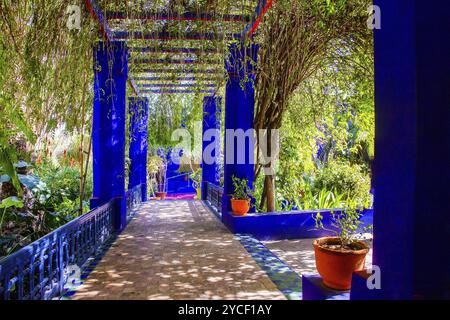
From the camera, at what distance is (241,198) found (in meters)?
7.01

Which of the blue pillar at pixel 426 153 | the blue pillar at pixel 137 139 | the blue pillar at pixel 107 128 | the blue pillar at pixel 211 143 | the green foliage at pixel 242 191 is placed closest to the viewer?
the blue pillar at pixel 426 153

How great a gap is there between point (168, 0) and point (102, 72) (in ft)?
7.45

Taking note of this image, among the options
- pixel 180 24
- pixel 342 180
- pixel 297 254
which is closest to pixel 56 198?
pixel 180 24

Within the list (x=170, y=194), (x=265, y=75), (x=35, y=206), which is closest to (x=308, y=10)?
(x=265, y=75)

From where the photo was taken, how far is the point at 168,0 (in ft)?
15.3

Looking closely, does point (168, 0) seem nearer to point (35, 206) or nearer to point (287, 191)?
point (35, 206)

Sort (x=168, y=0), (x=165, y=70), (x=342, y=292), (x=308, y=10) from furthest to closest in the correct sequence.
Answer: (x=165, y=70) → (x=308, y=10) → (x=168, y=0) → (x=342, y=292)

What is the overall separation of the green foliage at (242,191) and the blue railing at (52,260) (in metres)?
2.42

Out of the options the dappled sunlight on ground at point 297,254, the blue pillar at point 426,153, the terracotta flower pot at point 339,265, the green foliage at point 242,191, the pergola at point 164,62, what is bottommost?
the dappled sunlight on ground at point 297,254

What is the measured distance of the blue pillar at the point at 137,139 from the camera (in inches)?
420

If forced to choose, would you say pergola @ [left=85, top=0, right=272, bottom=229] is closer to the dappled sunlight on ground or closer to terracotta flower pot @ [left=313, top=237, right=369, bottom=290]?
the dappled sunlight on ground

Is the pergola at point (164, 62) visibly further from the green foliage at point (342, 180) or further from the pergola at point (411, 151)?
the green foliage at point (342, 180)

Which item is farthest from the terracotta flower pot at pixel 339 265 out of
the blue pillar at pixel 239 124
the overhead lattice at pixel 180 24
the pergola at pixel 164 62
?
the blue pillar at pixel 239 124

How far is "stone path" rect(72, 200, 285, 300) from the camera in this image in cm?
375
